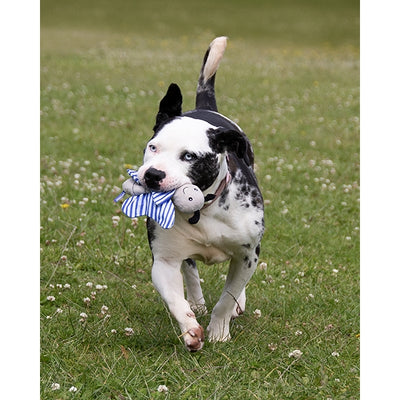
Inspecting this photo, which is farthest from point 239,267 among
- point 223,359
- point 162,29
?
point 162,29

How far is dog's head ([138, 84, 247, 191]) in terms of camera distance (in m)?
4.04

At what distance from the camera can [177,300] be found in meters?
4.50

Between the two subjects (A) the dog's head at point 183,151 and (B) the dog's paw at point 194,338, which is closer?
(A) the dog's head at point 183,151

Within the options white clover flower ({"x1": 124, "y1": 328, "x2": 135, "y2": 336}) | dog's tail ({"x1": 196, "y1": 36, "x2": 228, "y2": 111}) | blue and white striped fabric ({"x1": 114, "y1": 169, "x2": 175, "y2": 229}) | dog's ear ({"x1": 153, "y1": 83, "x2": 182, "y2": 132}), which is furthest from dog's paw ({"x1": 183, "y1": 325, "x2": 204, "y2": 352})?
dog's tail ({"x1": 196, "y1": 36, "x2": 228, "y2": 111})

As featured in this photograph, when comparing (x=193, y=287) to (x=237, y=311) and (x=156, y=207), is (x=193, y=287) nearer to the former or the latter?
(x=237, y=311)

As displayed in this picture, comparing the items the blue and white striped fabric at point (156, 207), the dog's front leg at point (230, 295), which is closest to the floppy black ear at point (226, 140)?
the blue and white striped fabric at point (156, 207)

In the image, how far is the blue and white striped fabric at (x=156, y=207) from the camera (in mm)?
4078

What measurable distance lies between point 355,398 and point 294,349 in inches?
27.0

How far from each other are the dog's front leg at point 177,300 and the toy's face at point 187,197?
61cm

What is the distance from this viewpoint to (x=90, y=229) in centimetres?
702

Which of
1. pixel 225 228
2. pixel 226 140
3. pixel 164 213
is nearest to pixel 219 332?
pixel 225 228

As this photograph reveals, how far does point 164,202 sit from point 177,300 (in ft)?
2.33

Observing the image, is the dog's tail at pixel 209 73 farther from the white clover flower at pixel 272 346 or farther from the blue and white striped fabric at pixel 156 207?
the white clover flower at pixel 272 346

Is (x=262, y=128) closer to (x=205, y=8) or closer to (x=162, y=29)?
(x=162, y=29)
